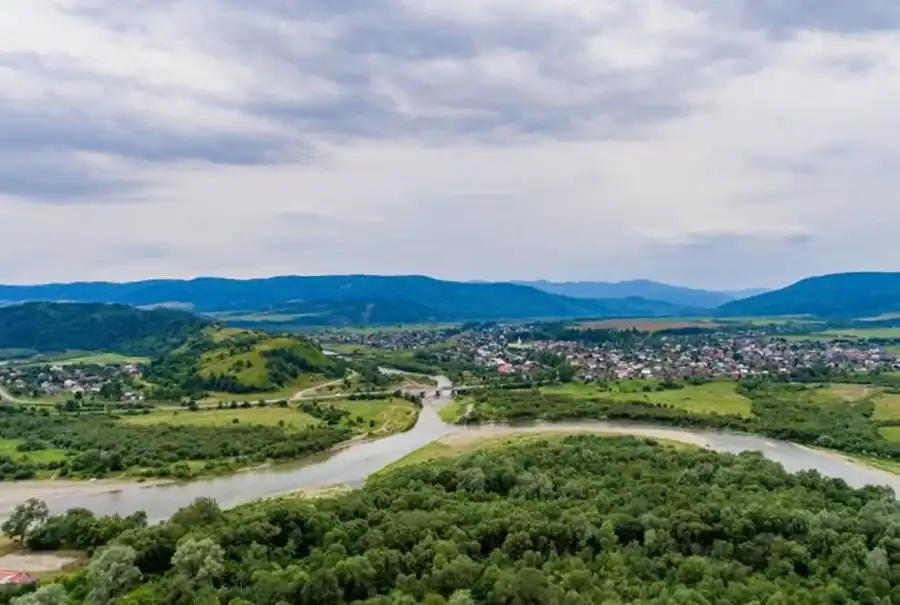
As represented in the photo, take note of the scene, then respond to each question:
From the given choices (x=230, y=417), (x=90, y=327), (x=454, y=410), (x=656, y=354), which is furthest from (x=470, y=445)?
(x=90, y=327)

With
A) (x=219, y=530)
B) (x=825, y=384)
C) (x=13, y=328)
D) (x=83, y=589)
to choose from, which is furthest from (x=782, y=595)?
(x=13, y=328)

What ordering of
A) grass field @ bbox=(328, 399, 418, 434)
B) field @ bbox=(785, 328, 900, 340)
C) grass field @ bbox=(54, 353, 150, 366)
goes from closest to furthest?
1. grass field @ bbox=(328, 399, 418, 434)
2. grass field @ bbox=(54, 353, 150, 366)
3. field @ bbox=(785, 328, 900, 340)

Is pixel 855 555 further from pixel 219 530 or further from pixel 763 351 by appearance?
pixel 763 351

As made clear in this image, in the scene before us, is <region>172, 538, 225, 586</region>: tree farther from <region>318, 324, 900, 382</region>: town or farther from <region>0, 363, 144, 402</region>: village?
<region>318, 324, 900, 382</region>: town

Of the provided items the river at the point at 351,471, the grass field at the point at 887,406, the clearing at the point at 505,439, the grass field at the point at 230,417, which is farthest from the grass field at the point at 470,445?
the grass field at the point at 887,406

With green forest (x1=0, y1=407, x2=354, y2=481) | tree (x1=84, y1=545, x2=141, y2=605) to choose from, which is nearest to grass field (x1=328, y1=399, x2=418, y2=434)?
green forest (x1=0, y1=407, x2=354, y2=481)

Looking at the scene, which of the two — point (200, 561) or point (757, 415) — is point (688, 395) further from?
point (200, 561)

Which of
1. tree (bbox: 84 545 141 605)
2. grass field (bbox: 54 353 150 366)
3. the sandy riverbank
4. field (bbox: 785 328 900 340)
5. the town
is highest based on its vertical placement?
field (bbox: 785 328 900 340)
